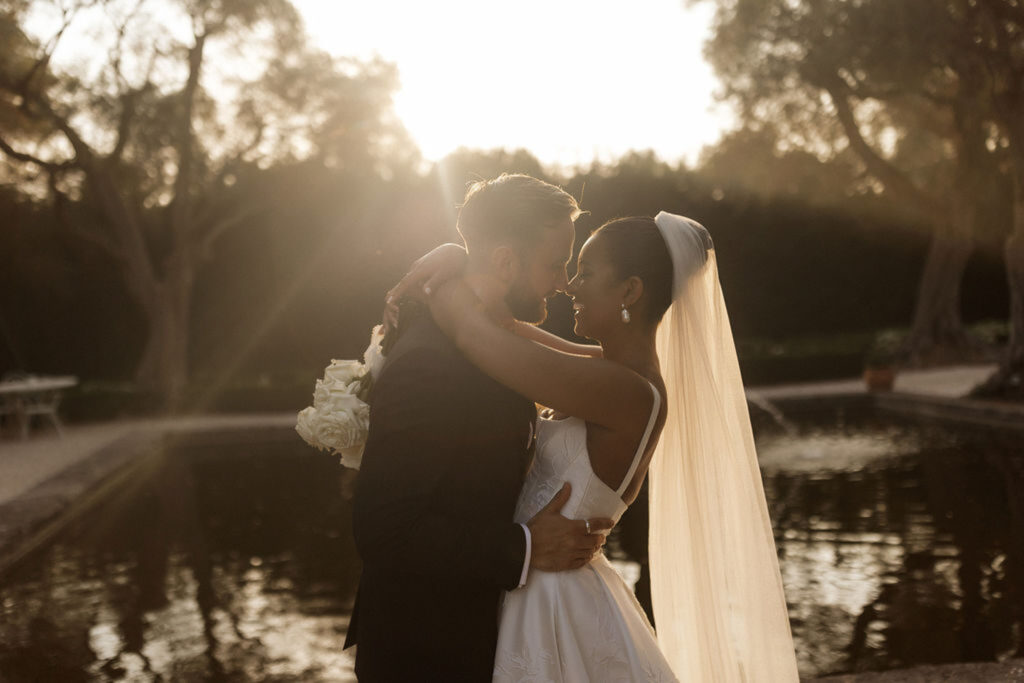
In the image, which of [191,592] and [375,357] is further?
[191,592]

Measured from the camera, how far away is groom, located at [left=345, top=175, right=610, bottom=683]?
1.80 meters

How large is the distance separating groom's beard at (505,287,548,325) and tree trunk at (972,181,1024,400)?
12.4 metres

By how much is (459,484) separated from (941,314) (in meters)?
20.0

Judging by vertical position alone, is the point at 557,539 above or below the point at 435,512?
below

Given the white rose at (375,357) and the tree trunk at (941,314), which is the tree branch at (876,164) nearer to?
the tree trunk at (941,314)

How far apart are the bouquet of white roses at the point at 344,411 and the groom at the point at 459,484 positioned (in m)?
0.17

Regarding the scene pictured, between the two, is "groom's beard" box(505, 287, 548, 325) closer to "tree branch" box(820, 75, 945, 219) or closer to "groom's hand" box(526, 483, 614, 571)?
"groom's hand" box(526, 483, 614, 571)

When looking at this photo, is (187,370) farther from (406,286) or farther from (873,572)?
(406,286)

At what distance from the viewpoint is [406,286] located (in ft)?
6.66

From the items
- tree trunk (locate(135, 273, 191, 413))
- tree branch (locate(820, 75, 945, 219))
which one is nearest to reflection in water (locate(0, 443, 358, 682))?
tree trunk (locate(135, 273, 191, 413))

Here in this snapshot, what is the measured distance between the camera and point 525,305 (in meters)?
2.08

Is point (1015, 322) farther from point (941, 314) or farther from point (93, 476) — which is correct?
point (93, 476)

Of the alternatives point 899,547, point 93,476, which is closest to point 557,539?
point 899,547

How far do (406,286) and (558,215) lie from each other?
0.35m
